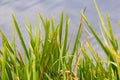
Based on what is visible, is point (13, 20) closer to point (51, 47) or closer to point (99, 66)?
point (51, 47)

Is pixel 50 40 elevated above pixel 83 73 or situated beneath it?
elevated above

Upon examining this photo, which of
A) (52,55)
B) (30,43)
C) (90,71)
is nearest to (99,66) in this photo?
(90,71)

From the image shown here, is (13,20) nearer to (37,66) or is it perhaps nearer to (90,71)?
(37,66)

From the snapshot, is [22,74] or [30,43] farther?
[30,43]

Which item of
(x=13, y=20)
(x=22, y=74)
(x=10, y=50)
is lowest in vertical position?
(x=22, y=74)

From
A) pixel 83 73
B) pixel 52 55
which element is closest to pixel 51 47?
pixel 52 55

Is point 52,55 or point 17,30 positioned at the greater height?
point 17,30

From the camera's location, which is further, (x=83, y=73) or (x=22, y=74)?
(x=83, y=73)
